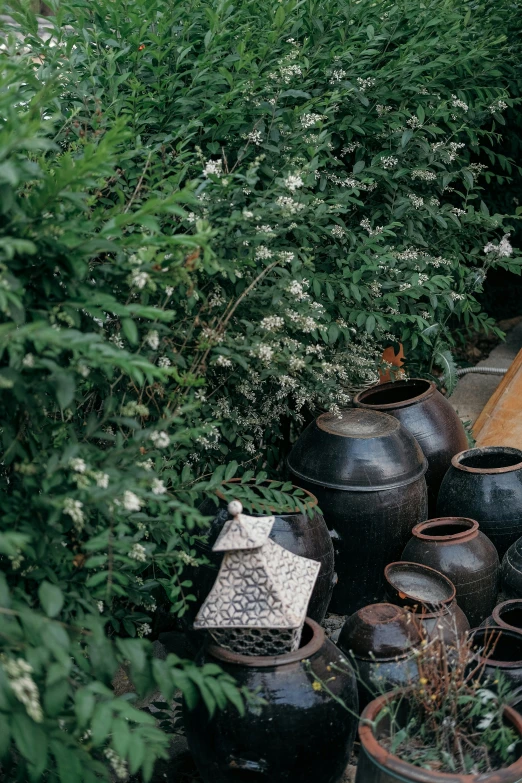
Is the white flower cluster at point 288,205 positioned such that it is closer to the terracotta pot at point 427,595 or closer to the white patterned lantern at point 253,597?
the white patterned lantern at point 253,597

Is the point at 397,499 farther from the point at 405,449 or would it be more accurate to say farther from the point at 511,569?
the point at 511,569

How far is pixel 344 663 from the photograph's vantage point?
2715 mm

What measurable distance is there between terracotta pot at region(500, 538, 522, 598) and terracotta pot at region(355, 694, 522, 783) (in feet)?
3.91

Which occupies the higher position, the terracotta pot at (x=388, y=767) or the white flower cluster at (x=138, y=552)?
the white flower cluster at (x=138, y=552)

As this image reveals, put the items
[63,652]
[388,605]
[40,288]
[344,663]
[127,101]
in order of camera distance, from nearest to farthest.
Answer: [63,652], [40,288], [344,663], [388,605], [127,101]

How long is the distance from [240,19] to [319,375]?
1708 millimetres

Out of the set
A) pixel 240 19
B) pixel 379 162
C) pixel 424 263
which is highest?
pixel 240 19

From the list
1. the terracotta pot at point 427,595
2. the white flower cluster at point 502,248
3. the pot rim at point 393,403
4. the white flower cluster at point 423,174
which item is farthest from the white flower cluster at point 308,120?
the terracotta pot at point 427,595

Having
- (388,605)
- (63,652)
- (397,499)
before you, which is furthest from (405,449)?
(63,652)

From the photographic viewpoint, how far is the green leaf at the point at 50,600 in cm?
189

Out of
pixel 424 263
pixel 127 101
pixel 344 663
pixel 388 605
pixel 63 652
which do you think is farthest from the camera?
pixel 424 263

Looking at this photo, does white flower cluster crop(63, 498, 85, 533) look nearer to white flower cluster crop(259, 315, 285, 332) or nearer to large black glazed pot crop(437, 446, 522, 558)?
white flower cluster crop(259, 315, 285, 332)

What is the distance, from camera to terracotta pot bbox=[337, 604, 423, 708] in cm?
300

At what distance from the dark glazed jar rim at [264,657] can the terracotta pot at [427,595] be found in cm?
65
